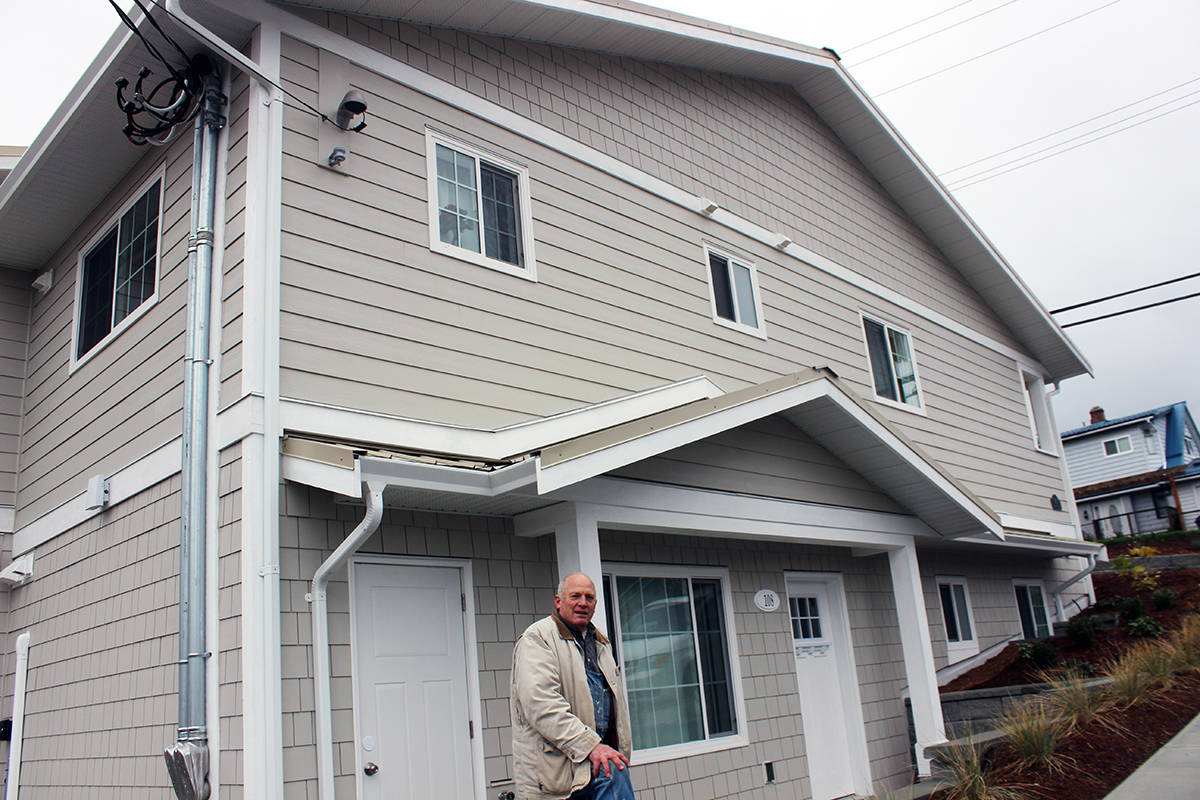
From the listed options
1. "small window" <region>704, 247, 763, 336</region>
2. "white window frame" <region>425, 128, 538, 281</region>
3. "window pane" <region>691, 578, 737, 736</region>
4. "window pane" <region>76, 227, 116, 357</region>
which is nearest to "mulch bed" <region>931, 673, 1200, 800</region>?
A: "window pane" <region>691, 578, 737, 736</region>

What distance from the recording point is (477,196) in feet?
25.7

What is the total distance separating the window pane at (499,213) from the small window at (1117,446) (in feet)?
109

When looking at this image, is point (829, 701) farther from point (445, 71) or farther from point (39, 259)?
point (39, 259)

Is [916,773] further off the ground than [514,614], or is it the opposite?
[514,614]

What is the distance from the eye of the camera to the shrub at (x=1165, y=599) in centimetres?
1321

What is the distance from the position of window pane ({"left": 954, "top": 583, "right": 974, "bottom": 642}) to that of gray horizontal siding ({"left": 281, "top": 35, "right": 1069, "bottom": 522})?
3258mm

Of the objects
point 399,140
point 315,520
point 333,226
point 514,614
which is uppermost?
point 399,140

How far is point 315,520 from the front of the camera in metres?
5.96

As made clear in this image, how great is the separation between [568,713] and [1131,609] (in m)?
10.9

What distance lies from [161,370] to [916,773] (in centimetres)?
805

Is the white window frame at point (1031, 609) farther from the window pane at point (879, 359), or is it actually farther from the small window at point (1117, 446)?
the small window at point (1117, 446)

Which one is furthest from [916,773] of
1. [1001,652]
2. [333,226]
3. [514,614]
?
[333,226]

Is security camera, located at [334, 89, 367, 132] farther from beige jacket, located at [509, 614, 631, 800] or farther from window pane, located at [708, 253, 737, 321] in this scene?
window pane, located at [708, 253, 737, 321]

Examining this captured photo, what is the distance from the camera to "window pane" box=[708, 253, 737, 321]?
1014 centimetres
